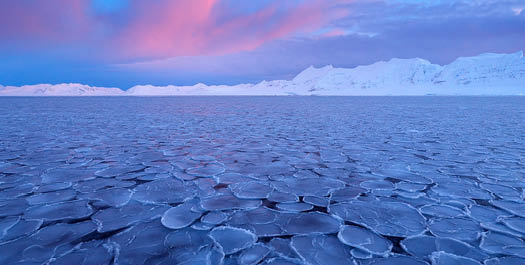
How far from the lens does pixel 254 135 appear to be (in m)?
9.48

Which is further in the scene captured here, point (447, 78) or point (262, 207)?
point (447, 78)

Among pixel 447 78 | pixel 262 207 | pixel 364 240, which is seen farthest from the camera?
pixel 447 78

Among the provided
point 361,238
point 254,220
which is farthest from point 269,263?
point 361,238

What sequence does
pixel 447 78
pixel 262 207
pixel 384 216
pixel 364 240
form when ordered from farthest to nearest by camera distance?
pixel 447 78 → pixel 262 207 → pixel 384 216 → pixel 364 240

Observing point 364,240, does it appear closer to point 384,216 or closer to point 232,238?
point 384,216

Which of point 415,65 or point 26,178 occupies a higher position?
point 415,65

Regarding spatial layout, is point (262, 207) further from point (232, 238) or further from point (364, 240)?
point (364, 240)

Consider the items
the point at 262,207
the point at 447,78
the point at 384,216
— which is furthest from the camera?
the point at 447,78

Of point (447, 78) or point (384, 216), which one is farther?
point (447, 78)

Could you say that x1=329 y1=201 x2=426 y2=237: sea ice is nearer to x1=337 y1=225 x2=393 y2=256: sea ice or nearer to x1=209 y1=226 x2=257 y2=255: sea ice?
x1=337 y1=225 x2=393 y2=256: sea ice

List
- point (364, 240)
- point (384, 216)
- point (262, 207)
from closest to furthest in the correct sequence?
point (364, 240) → point (384, 216) → point (262, 207)

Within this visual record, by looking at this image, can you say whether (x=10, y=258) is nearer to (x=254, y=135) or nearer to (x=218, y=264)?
(x=218, y=264)

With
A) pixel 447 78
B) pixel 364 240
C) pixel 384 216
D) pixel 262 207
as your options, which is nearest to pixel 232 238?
pixel 262 207

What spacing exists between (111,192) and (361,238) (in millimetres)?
3301
